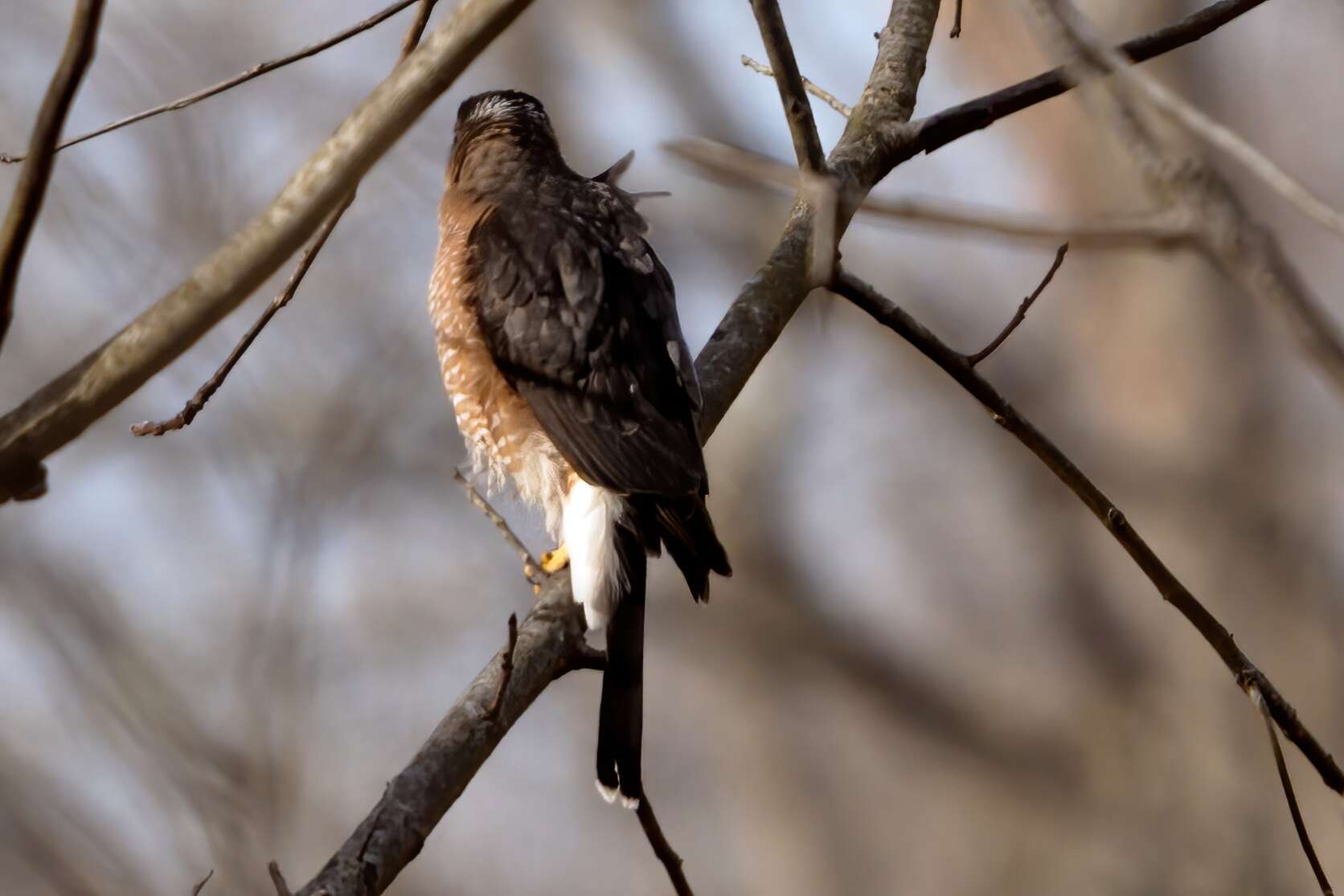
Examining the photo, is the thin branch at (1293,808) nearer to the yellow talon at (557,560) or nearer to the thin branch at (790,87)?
the thin branch at (790,87)

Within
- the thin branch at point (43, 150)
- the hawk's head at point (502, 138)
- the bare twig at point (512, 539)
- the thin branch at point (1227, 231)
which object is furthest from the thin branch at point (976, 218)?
the hawk's head at point (502, 138)

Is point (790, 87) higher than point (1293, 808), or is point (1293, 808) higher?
point (790, 87)

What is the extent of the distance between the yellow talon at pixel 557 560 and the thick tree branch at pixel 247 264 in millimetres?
1804

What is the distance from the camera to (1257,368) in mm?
9273

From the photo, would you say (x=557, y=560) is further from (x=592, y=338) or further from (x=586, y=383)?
(x=592, y=338)

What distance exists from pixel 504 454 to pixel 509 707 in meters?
1.43

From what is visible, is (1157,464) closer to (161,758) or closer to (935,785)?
(935,785)

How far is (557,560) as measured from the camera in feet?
11.3

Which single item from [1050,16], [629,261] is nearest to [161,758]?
[629,261]

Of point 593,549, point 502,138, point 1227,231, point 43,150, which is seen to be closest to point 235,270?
point 43,150

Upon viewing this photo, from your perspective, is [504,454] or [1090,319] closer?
[504,454]

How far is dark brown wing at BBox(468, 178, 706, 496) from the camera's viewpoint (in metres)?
3.21

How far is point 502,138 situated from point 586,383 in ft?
3.97

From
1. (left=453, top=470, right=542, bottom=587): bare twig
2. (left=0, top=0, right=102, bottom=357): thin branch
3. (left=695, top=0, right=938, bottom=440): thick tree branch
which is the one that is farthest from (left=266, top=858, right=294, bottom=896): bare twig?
(left=695, top=0, right=938, bottom=440): thick tree branch
